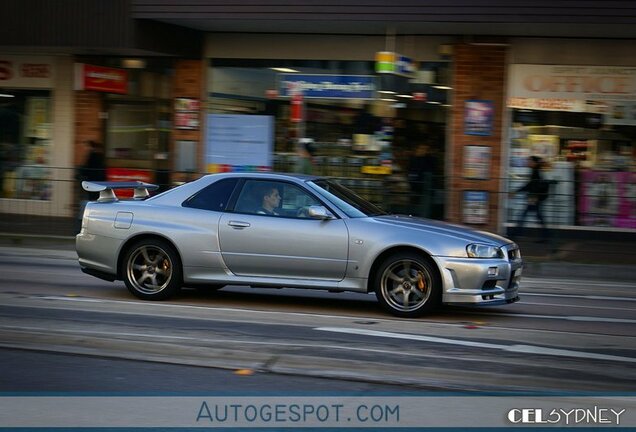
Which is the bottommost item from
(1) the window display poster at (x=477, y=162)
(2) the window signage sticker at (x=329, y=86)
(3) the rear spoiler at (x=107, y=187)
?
(3) the rear spoiler at (x=107, y=187)

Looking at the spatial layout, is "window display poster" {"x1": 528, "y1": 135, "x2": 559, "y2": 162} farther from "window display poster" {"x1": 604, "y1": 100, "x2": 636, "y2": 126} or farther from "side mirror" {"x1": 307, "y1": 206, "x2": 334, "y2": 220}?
"side mirror" {"x1": 307, "y1": 206, "x2": 334, "y2": 220}

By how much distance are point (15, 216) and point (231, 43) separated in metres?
6.19

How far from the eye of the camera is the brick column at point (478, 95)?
61.6 feet

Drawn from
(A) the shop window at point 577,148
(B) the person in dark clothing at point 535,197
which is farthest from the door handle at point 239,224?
(A) the shop window at point 577,148

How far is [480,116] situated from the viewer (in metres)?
18.8

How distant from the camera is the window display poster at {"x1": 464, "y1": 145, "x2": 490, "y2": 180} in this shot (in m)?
18.8

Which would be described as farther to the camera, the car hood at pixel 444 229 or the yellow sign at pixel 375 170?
the yellow sign at pixel 375 170

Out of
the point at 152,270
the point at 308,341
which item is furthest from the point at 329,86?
the point at 308,341

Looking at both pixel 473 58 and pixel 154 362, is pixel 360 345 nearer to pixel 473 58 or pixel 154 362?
pixel 154 362

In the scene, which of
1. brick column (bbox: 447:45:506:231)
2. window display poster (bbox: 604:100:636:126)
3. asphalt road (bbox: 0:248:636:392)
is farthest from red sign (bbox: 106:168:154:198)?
window display poster (bbox: 604:100:636:126)

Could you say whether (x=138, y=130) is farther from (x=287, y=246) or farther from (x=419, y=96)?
(x=287, y=246)

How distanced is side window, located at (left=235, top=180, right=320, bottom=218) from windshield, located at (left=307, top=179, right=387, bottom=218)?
166 millimetres

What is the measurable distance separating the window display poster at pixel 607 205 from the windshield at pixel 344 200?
8124 mm
